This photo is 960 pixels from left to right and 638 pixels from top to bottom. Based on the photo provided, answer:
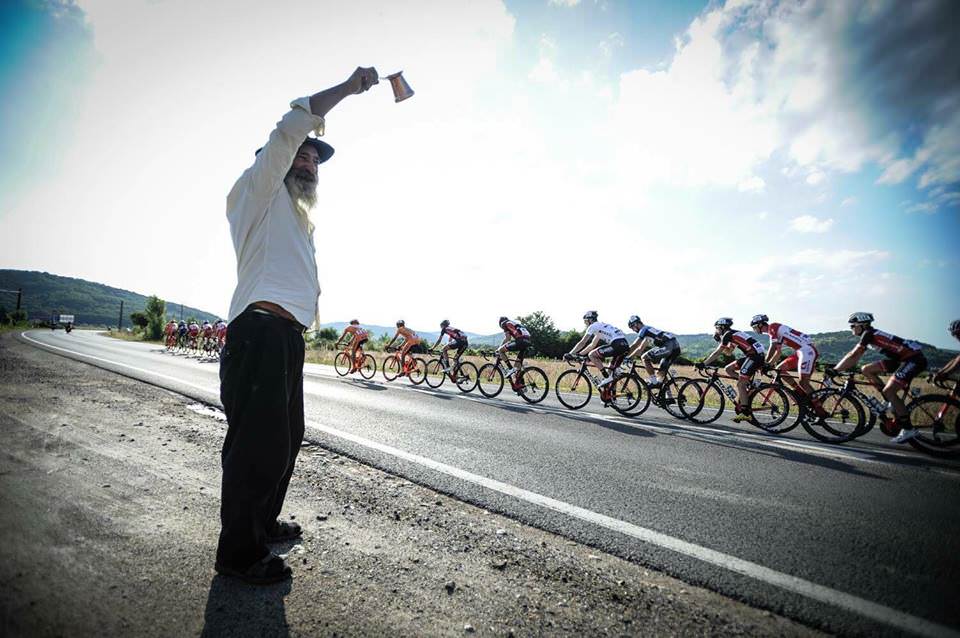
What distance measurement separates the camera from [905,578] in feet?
7.25

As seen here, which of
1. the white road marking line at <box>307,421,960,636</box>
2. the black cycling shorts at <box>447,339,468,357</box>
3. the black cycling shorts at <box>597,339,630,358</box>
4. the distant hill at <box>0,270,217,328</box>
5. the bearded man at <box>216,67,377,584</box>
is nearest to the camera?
the white road marking line at <box>307,421,960,636</box>

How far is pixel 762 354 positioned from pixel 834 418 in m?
1.49

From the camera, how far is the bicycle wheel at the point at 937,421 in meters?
5.82

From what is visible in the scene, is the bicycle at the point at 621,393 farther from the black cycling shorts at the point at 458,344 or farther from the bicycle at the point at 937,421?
the bicycle at the point at 937,421

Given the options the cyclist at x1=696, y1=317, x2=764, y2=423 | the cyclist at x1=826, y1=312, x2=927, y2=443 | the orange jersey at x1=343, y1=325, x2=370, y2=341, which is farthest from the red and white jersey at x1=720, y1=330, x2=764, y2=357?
the orange jersey at x1=343, y1=325, x2=370, y2=341

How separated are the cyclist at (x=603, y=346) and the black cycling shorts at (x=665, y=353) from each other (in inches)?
21.6

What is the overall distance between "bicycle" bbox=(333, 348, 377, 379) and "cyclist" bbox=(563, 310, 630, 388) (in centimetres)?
739

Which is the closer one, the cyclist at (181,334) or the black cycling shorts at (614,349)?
the black cycling shorts at (614,349)

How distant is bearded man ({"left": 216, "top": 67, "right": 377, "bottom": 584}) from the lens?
1.95 metres

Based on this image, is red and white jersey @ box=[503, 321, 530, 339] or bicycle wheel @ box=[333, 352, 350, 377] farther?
bicycle wheel @ box=[333, 352, 350, 377]

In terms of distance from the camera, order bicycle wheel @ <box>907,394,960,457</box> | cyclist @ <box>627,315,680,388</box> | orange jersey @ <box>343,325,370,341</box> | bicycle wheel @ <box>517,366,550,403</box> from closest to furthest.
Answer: bicycle wheel @ <box>907,394,960,457</box>, cyclist @ <box>627,315,680,388</box>, bicycle wheel @ <box>517,366,550,403</box>, orange jersey @ <box>343,325,370,341</box>

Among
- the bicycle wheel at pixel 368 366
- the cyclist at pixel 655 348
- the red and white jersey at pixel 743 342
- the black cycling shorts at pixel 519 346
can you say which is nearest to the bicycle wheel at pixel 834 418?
the red and white jersey at pixel 743 342

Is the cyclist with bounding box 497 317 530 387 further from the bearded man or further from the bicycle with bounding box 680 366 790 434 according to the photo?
the bearded man

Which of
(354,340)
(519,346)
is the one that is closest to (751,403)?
(519,346)
